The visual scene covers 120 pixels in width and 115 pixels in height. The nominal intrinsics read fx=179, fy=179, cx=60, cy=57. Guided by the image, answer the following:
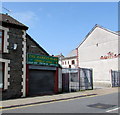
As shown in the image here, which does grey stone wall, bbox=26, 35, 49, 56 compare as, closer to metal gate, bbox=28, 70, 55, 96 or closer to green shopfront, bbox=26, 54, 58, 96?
green shopfront, bbox=26, 54, 58, 96

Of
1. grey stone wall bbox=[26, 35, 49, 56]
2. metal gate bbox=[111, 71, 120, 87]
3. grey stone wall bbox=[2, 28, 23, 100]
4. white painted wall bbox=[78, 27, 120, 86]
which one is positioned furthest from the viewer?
white painted wall bbox=[78, 27, 120, 86]

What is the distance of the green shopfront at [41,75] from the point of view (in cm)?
1490

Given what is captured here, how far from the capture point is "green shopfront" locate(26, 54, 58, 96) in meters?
14.9

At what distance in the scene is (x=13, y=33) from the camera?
45.9ft

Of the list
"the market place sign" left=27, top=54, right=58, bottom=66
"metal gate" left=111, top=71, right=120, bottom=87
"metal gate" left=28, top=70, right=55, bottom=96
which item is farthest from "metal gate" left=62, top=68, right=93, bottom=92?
"metal gate" left=111, top=71, right=120, bottom=87

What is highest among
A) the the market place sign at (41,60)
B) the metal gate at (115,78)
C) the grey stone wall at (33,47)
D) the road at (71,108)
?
the grey stone wall at (33,47)

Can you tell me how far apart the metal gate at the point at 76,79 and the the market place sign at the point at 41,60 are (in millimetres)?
2315

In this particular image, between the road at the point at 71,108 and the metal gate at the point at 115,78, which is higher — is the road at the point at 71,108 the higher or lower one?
the lower one

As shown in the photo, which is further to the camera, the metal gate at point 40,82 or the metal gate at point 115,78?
the metal gate at point 115,78

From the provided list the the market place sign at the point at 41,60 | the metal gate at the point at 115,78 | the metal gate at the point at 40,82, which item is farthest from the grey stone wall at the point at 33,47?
the metal gate at the point at 115,78

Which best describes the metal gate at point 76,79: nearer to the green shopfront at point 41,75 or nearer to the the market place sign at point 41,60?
the green shopfront at point 41,75

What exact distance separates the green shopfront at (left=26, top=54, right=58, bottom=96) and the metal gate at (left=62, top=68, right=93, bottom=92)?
6.25 feet

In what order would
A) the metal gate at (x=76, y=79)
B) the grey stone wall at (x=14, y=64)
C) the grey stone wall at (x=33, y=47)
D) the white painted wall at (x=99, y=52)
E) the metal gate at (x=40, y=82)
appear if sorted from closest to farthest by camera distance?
the grey stone wall at (x=14, y=64)
the metal gate at (x=40, y=82)
the grey stone wall at (x=33, y=47)
the metal gate at (x=76, y=79)
the white painted wall at (x=99, y=52)

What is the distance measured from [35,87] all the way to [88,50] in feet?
69.1
